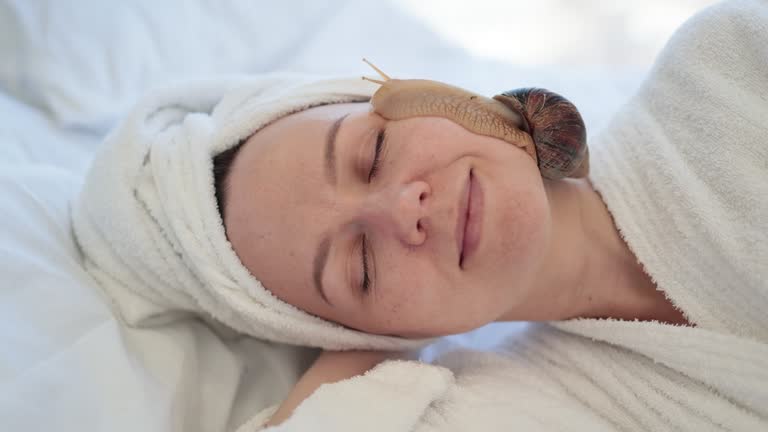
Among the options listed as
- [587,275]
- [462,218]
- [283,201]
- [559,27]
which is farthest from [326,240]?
[559,27]

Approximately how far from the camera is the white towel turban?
1.19 metres

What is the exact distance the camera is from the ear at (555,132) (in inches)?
43.0

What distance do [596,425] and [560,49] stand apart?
137 centimetres

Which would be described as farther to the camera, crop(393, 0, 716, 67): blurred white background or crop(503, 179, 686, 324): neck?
crop(393, 0, 716, 67): blurred white background

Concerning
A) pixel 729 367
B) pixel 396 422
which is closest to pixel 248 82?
pixel 396 422

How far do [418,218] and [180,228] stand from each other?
18.1 inches

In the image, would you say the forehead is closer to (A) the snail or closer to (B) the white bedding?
(A) the snail

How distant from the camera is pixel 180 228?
1187 mm

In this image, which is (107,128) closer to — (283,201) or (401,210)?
(283,201)

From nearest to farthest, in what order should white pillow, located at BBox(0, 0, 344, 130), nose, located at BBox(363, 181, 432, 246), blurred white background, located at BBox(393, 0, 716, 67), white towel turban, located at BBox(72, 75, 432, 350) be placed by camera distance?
1. nose, located at BBox(363, 181, 432, 246)
2. white towel turban, located at BBox(72, 75, 432, 350)
3. white pillow, located at BBox(0, 0, 344, 130)
4. blurred white background, located at BBox(393, 0, 716, 67)

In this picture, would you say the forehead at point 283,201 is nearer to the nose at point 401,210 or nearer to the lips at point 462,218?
the nose at point 401,210

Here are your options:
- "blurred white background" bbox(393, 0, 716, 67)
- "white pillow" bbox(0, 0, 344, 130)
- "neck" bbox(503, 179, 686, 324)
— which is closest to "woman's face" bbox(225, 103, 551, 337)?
"neck" bbox(503, 179, 686, 324)

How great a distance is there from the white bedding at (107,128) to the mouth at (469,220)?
453mm

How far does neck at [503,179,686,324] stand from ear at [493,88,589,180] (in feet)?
0.43
